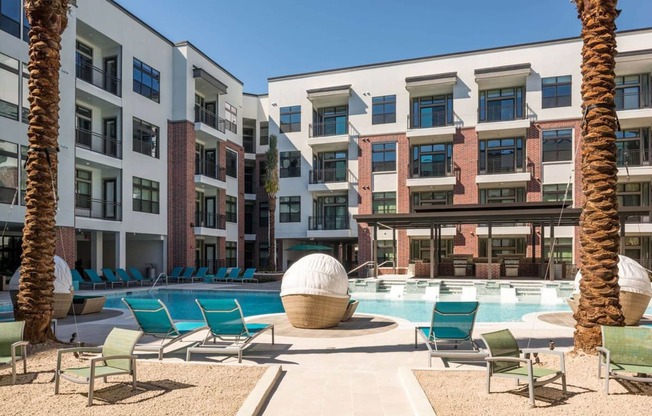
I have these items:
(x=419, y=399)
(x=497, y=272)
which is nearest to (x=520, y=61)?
(x=497, y=272)

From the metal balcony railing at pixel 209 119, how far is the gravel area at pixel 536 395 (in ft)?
93.9

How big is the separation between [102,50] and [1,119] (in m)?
9.12

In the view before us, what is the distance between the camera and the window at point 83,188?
2500 centimetres

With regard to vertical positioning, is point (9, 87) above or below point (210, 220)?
above

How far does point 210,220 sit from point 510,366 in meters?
29.7

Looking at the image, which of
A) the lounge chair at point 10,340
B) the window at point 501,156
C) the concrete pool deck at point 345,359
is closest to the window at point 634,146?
the window at point 501,156

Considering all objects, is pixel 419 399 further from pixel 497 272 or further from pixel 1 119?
pixel 497 272

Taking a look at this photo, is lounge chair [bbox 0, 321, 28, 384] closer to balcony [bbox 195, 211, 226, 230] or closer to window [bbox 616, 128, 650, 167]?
balcony [bbox 195, 211, 226, 230]

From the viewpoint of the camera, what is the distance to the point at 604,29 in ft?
26.4

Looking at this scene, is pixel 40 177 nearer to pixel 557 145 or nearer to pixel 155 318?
pixel 155 318

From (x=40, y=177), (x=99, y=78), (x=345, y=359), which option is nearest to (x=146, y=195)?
(x=99, y=78)

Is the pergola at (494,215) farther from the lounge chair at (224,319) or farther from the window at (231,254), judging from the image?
the lounge chair at (224,319)

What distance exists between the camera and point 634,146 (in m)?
30.5

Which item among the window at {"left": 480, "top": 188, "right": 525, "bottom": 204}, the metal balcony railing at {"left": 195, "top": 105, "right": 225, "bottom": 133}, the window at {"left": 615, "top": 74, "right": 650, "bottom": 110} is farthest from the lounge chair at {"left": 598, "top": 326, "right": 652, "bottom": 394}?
the metal balcony railing at {"left": 195, "top": 105, "right": 225, "bottom": 133}
